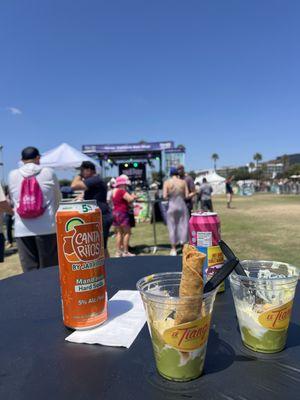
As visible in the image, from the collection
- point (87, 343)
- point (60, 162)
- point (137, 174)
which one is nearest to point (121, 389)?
point (87, 343)

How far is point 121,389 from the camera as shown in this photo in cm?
57

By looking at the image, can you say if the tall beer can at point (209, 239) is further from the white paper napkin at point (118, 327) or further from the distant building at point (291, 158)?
the distant building at point (291, 158)

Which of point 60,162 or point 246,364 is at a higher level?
point 60,162

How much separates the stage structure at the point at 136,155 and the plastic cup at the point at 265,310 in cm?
982

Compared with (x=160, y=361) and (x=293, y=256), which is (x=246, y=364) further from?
(x=293, y=256)

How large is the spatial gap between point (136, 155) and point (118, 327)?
11.1 m

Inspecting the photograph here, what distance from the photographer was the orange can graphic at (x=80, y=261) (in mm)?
765

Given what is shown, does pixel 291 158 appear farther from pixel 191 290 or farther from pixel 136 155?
pixel 191 290

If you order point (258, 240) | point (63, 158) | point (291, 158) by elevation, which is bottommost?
point (258, 240)

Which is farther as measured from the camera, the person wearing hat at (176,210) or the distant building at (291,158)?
the distant building at (291,158)

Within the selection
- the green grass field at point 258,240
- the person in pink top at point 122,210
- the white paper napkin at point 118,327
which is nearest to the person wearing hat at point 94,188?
the person in pink top at point 122,210

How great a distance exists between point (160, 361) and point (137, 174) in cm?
1183

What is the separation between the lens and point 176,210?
500 centimetres

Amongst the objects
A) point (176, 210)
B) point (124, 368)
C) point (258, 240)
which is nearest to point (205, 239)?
point (124, 368)
